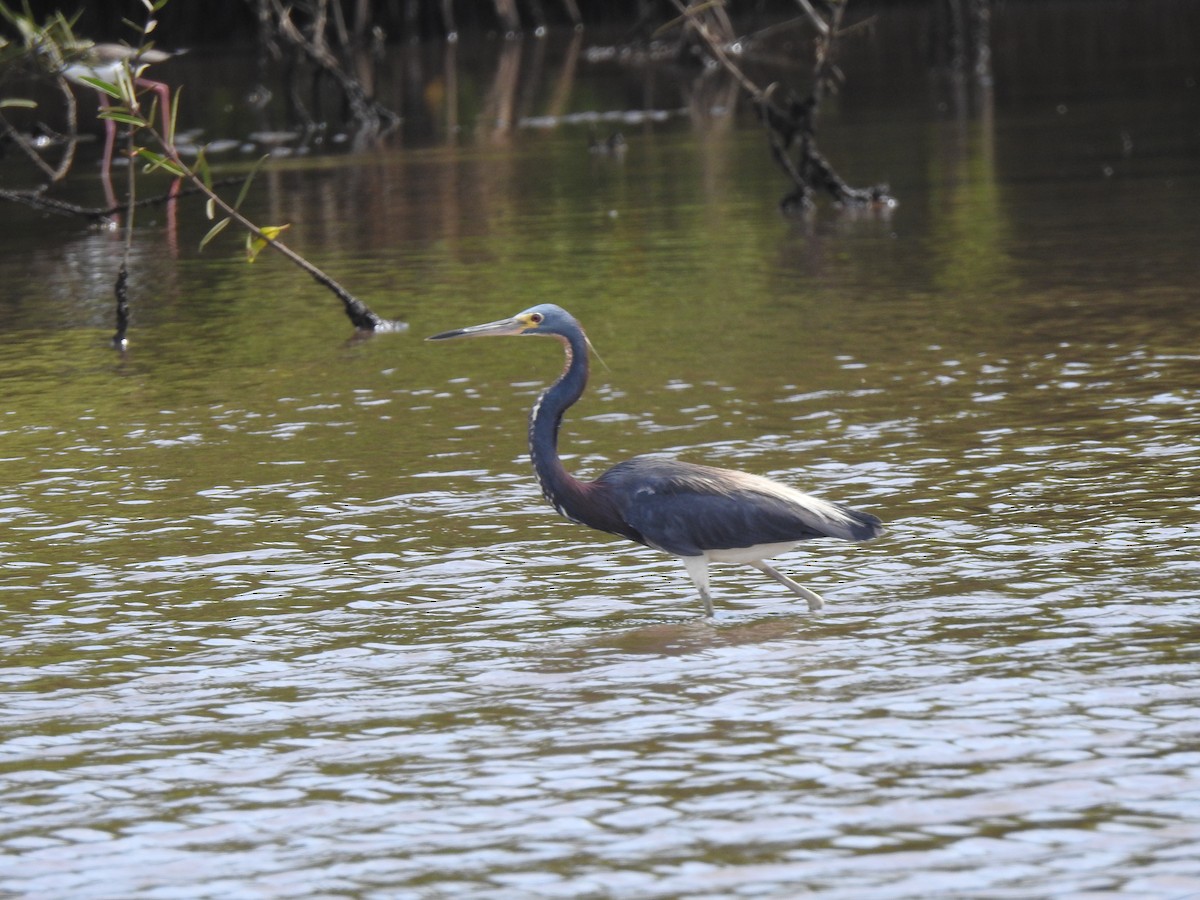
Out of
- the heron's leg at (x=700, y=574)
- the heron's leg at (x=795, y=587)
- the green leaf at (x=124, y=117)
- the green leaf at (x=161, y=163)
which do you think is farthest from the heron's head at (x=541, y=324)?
the green leaf at (x=124, y=117)

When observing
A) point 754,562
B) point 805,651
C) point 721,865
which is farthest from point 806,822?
point 754,562

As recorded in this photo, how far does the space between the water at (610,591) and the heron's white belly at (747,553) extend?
0.27 m

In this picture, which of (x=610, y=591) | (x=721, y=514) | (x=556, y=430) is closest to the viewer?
(x=721, y=514)

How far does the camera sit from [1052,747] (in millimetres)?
6371

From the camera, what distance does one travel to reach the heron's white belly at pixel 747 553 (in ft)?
26.1

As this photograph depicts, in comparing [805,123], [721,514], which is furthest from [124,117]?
[805,123]

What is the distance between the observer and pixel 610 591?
8.59 m

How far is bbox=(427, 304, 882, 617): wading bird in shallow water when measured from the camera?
790 centimetres

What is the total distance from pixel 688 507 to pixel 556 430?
718mm

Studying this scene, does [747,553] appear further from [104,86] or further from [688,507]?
[104,86]

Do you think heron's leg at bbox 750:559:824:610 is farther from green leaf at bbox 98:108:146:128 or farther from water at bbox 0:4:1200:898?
green leaf at bbox 98:108:146:128

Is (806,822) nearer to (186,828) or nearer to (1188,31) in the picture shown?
(186,828)

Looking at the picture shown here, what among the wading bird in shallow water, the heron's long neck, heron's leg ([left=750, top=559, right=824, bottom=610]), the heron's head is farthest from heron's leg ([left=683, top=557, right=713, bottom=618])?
the heron's head

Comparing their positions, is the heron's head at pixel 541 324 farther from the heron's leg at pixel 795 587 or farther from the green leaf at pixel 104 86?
the green leaf at pixel 104 86
